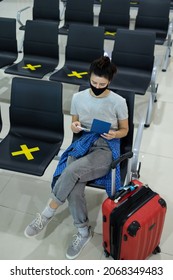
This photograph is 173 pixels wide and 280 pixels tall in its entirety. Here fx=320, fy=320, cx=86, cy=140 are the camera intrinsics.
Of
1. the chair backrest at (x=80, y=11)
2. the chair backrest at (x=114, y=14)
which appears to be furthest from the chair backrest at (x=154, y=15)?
the chair backrest at (x=80, y=11)

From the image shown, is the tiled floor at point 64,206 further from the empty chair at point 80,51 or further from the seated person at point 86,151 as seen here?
the empty chair at point 80,51

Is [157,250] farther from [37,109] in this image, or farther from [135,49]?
[135,49]

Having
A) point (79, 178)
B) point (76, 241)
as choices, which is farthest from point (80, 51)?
point (76, 241)

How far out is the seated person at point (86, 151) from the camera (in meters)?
1.93

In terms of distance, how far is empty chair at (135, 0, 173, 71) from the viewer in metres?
4.04

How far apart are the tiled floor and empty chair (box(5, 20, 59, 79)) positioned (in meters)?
0.50

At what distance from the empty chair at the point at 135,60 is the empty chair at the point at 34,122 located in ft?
3.17

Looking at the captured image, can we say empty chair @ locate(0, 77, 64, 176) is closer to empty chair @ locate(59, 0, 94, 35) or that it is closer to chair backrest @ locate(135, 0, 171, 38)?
empty chair @ locate(59, 0, 94, 35)

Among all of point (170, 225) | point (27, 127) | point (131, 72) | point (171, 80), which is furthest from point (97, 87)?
point (171, 80)

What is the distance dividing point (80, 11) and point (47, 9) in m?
0.50

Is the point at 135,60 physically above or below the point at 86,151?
above

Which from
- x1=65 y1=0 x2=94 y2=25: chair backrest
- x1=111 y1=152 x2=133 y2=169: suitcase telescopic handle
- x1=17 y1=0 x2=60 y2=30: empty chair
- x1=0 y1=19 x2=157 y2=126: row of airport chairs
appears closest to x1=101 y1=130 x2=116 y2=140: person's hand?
x1=111 y1=152 x2=133 y2=169: suitcase telescopic handle

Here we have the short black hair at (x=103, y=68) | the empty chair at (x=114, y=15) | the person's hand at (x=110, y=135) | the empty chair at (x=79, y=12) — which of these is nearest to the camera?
the short black hair at (x=103, y=68)

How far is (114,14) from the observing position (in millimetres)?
4258
